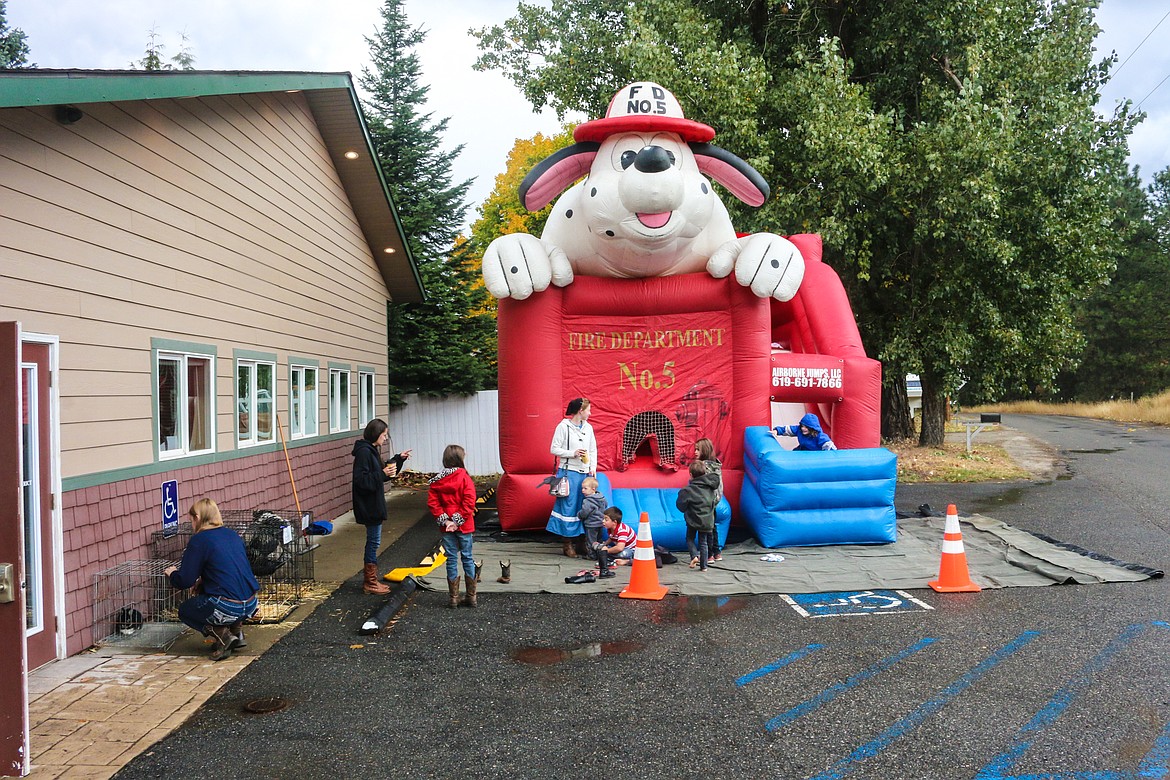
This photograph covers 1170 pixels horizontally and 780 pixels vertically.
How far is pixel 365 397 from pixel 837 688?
1056 cm

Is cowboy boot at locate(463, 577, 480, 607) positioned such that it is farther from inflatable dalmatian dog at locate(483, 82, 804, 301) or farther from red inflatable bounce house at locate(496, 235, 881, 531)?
inflatable dalmatian dog at locate(483, 82, 804, 301)

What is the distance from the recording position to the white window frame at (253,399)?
858 cm

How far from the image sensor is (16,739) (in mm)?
3758

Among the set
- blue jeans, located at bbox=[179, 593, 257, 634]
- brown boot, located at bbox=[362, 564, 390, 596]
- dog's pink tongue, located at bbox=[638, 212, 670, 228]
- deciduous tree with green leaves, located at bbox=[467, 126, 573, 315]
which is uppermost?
deciduous tree with green leaves, located at bbox=[467, 126, 573, 315]

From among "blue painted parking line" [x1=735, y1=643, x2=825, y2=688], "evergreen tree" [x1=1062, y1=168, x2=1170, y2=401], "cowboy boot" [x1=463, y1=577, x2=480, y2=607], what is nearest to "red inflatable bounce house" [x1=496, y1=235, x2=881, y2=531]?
"cowboy boot" [x1=463, y1=577, x2=480, y2=607]

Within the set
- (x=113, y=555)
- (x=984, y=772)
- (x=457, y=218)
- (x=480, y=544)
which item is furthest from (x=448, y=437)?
(x=984, y=772)

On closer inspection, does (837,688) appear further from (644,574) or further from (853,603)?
(644,574)

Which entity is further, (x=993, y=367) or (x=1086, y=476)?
(x=993, y=367)

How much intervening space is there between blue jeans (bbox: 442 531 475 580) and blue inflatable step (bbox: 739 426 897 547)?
11.3 ft

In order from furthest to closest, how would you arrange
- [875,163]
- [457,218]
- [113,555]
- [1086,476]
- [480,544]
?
[457,218], [1086,476], [875,163], [480,544], [113,555]

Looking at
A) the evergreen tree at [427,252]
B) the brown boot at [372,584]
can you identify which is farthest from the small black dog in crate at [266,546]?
the evergreen tree at [427,252]

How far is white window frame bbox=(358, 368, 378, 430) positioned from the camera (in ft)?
44.5

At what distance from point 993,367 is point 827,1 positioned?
28.6 ft

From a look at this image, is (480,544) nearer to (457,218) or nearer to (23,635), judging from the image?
(23,635)
